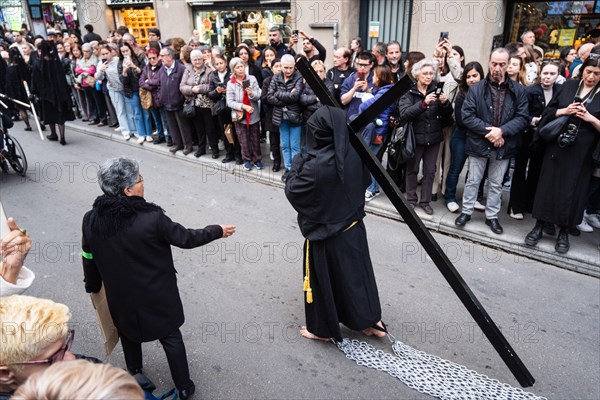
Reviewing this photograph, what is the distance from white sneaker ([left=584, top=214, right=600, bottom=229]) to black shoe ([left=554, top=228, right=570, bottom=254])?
733 millimetres

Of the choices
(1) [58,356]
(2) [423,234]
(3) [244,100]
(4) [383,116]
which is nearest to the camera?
(1) [58,356]

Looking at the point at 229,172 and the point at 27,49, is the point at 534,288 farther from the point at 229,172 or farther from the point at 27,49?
the point at 27,49

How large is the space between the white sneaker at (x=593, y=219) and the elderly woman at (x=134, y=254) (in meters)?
4.62

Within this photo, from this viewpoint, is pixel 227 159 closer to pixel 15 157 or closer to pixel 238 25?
pixel 15 157

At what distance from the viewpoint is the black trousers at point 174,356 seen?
10.2 ft

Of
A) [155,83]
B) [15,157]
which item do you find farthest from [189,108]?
[15,157]

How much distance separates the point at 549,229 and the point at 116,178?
15.6 ft

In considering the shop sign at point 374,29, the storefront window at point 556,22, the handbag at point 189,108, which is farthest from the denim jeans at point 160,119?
the storefront window at point 556,22

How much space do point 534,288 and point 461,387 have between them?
5.75 ft

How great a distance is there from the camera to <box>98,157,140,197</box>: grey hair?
9.04 ft

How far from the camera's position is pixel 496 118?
502cm

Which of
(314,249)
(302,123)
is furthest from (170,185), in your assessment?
(314,249)

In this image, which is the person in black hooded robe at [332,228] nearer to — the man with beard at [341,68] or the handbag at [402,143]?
the handbag at [402,143]

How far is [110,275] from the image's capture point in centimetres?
288
